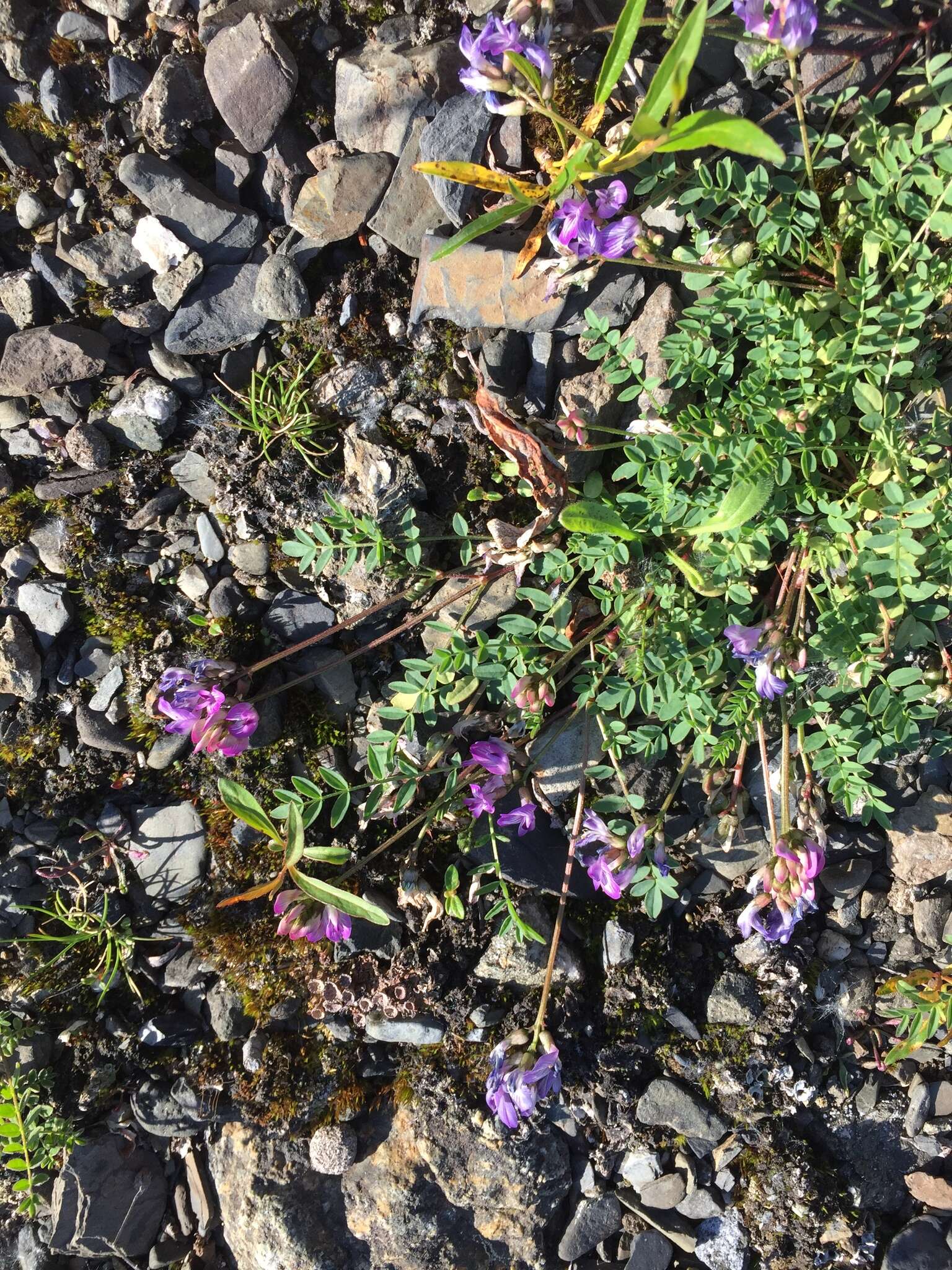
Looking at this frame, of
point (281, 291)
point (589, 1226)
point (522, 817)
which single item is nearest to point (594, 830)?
point (522, 817)

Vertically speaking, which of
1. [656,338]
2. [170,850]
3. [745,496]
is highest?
[656,338]

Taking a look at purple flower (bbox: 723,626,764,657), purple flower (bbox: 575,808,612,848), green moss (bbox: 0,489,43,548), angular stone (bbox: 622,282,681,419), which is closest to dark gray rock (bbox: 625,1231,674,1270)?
purple flower (bbox: 575,808,612,848)

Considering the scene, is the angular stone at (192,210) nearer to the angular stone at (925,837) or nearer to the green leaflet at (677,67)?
the green leaflet at (677,67)

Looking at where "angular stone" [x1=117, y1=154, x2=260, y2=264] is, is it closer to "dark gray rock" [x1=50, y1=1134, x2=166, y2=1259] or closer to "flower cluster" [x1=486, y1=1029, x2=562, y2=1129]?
"flower cluster" [x1=486, y1=1029, x2=562, y2=1129]

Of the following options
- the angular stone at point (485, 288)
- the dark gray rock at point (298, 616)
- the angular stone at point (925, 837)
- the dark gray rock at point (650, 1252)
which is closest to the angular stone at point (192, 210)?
the angular stone at point (485, 288)

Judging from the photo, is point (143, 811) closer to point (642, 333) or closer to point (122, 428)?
point (122, 428)

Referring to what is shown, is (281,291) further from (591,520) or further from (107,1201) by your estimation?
(107,1201)
